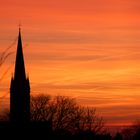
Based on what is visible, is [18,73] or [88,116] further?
[18,73]

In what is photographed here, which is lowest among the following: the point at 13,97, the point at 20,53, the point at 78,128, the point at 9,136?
the point at 9,136

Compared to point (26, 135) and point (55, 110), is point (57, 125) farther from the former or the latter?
point (26, 135)

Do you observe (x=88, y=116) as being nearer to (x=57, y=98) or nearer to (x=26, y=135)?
(x=57, y=98)

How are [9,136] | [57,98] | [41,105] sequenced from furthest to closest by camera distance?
[57,98] < [41,105] < [9,136]

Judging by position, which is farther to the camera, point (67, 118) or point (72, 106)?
point (72, 106)

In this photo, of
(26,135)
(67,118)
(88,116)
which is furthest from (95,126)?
(26,135)

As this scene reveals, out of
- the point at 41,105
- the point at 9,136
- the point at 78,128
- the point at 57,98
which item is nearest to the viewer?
the point at 9,136

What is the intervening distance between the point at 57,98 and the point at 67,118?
42.8 ft

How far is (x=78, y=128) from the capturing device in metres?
95.5

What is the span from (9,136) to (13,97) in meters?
83.9

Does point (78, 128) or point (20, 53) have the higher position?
point (20, 53)

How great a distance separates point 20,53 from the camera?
115 metres

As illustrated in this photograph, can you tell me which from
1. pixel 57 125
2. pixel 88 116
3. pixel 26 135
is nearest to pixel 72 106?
pixel 88 116

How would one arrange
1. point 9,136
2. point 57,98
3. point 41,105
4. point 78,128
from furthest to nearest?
point 57,98 → point 41,105 → point 78,128 → point 9,136
